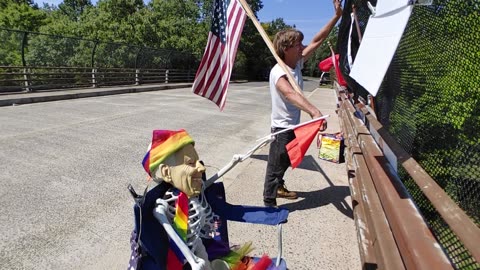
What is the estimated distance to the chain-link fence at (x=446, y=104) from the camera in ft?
5.54

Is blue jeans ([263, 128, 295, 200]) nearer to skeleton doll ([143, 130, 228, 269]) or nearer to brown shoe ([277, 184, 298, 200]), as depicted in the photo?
brown shoe ([277, 184, 298, 200])

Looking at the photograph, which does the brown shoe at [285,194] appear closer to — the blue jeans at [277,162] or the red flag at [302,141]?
the blue jeans at [277,162]

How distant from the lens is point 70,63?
17.9m

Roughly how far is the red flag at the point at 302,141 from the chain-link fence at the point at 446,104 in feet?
2.20

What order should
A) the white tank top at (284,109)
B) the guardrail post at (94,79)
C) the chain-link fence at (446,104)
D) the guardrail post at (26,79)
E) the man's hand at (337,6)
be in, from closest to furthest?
1. the chain-link fence at (446,104)
2. the white tank top at (284,109)
3. the man's hand at (337,6)
4. the guardrail post at (26,79)
5. the guardrail post at (94,79)

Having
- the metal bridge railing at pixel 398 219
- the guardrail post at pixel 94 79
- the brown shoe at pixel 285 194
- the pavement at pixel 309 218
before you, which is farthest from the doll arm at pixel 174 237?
the guardrail post at pixel 94 79

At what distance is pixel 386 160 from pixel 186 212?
1678 millimetres

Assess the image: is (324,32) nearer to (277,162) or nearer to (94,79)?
(277,162)

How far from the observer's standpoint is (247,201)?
431cm

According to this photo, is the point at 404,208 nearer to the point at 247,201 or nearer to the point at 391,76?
the point at 391,76

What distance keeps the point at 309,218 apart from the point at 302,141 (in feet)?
4.44

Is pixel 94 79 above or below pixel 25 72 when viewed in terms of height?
below

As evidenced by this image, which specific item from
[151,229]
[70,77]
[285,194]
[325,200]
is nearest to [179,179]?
[151,229]

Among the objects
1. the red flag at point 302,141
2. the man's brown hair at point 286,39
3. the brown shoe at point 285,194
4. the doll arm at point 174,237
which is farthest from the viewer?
the brown shoe at point 285,194
